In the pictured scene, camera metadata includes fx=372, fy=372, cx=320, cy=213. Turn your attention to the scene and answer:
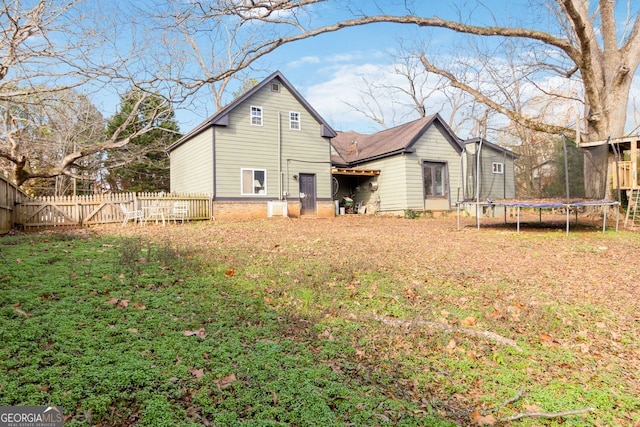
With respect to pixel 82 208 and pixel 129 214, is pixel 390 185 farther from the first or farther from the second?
pixel 82 208

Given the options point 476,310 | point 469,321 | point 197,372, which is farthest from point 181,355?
point 476,310

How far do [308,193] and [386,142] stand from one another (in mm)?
6561

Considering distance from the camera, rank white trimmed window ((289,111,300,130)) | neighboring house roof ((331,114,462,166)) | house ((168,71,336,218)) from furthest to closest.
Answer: neighboring house roof ((331,114,462,166)) < white trimmed window ((289,111,300,130)) < house ((168,71,336,218))

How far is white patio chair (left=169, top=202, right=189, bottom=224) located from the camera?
620 inches

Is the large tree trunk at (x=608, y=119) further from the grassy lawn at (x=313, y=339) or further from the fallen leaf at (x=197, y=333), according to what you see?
the fallen leaf at (x=197, y=333)

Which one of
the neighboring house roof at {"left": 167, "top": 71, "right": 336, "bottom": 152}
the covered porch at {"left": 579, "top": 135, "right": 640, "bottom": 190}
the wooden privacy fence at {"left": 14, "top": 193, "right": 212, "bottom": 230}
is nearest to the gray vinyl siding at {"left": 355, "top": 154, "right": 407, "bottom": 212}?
the neighboring house roof at {"left": 167, "top": 71, "right": 336, "bottom": 152}

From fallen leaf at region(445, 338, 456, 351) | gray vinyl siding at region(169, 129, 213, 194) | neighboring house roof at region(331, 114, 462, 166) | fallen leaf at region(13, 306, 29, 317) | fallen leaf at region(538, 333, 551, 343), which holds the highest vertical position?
neighboring house roof at region(331, 114, 462, 166)

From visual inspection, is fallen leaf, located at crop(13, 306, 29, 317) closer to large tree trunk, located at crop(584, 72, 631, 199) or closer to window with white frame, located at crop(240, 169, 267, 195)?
window with white frame, located at crop(240, 169, 267, 195)

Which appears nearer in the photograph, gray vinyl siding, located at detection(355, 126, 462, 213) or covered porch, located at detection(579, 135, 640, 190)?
covered porch, located at detection(579, 135, 640, 190)

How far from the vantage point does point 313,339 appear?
14.0 ft

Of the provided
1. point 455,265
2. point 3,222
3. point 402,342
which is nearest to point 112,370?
point 402,342

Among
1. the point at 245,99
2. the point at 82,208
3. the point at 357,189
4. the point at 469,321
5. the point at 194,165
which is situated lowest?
the point at 469,321

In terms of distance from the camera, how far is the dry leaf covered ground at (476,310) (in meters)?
3.55

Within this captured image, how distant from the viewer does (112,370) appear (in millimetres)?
3189
